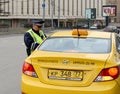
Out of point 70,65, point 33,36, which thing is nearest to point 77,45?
point 70,65

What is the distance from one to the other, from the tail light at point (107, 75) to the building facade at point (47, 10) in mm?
103801

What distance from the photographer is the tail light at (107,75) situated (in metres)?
5.86

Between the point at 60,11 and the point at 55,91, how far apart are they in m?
124

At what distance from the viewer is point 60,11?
424ft

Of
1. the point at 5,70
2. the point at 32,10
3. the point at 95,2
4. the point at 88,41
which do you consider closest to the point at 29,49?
the point at 88,41

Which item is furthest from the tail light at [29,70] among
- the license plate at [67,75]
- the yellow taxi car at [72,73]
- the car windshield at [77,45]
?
the car windshield at [77,45]

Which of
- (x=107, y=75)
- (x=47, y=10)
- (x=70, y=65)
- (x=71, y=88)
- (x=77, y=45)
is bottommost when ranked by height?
(x=71, y=88)

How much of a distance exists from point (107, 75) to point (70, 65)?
57cm

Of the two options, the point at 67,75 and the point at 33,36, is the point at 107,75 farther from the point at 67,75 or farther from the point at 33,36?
the point at 33,36

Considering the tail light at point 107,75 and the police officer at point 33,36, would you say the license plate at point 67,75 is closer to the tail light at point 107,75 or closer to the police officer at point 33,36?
the tail light at point 107,75

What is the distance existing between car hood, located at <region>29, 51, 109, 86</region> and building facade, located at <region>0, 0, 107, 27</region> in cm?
10353

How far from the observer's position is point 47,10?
4956 inches

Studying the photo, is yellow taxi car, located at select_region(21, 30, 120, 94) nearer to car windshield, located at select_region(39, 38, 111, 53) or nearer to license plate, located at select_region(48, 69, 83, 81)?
license plate, located at select_region(48, 69, 83, 81)

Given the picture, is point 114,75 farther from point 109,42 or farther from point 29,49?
point 29,49
